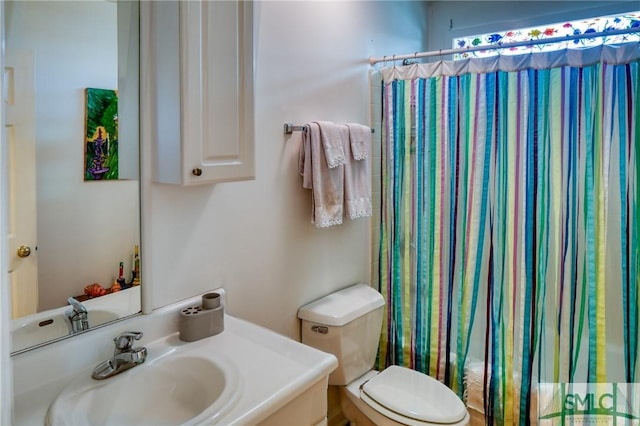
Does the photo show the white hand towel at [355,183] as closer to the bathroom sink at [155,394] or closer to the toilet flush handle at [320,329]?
the toilet flush handle at [320,329]

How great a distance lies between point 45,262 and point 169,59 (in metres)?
0.63

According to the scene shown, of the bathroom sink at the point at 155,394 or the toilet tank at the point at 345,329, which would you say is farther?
the toilet tank at the point at 345,329

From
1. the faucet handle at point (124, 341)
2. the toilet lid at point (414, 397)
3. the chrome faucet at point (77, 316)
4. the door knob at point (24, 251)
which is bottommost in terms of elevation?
the toilet lid at point (414, 397)

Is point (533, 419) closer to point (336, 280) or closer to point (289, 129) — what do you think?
point (336, 280)

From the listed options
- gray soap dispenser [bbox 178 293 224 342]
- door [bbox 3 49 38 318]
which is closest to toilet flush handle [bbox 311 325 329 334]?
gray soap dispenser [bbox 178 293 224 342]

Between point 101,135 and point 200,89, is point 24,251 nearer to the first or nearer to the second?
point 101,135

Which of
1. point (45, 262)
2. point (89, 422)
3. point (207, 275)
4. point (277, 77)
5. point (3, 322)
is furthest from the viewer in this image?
point (277, 77)

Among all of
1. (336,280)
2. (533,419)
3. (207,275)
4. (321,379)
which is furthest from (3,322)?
(533,419)

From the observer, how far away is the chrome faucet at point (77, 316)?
1.18 meters

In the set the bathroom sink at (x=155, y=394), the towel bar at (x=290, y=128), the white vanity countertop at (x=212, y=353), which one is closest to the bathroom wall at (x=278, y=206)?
the towel bar at (x=290, y=128)

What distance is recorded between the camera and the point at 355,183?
1994mm

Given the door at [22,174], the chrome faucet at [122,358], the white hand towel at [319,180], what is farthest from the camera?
the white hand towel at [319,180]

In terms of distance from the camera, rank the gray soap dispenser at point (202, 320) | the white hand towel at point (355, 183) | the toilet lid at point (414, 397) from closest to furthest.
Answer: the gray soap dispenser at point (202, 320)
the toilet lid at point (414, 397)
the white hand towel at point (355, 183)

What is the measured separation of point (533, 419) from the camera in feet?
6.30
